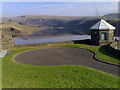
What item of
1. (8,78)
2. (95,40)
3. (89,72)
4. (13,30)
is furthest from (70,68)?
(13,30)

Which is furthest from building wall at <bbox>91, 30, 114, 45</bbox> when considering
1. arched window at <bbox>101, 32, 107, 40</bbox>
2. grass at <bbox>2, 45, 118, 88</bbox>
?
grass at <bbox>2, 45, 118, 88</bbox>

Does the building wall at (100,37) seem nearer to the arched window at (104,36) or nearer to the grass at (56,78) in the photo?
the arched window at (104,36)

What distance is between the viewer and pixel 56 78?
13234 mm

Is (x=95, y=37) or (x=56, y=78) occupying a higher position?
(x=95, y=37)

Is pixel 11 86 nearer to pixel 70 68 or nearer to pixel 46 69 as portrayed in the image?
pixel 46 69

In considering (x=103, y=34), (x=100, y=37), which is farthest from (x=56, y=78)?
(x=103, y=34)

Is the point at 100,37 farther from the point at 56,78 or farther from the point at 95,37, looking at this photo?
the point at 56,78

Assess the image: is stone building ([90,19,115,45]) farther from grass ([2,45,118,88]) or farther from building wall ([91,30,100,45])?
grass ([2,45,118,88])

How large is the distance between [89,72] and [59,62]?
495 cm

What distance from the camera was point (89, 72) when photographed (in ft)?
46.9

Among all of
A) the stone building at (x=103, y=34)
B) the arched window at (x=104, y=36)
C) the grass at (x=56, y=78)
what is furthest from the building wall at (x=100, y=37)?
the grass at (x=56, y=78)

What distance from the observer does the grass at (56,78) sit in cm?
1186

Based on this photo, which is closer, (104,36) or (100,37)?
(100,37)

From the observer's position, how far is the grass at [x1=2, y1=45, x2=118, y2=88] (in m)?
11.9
